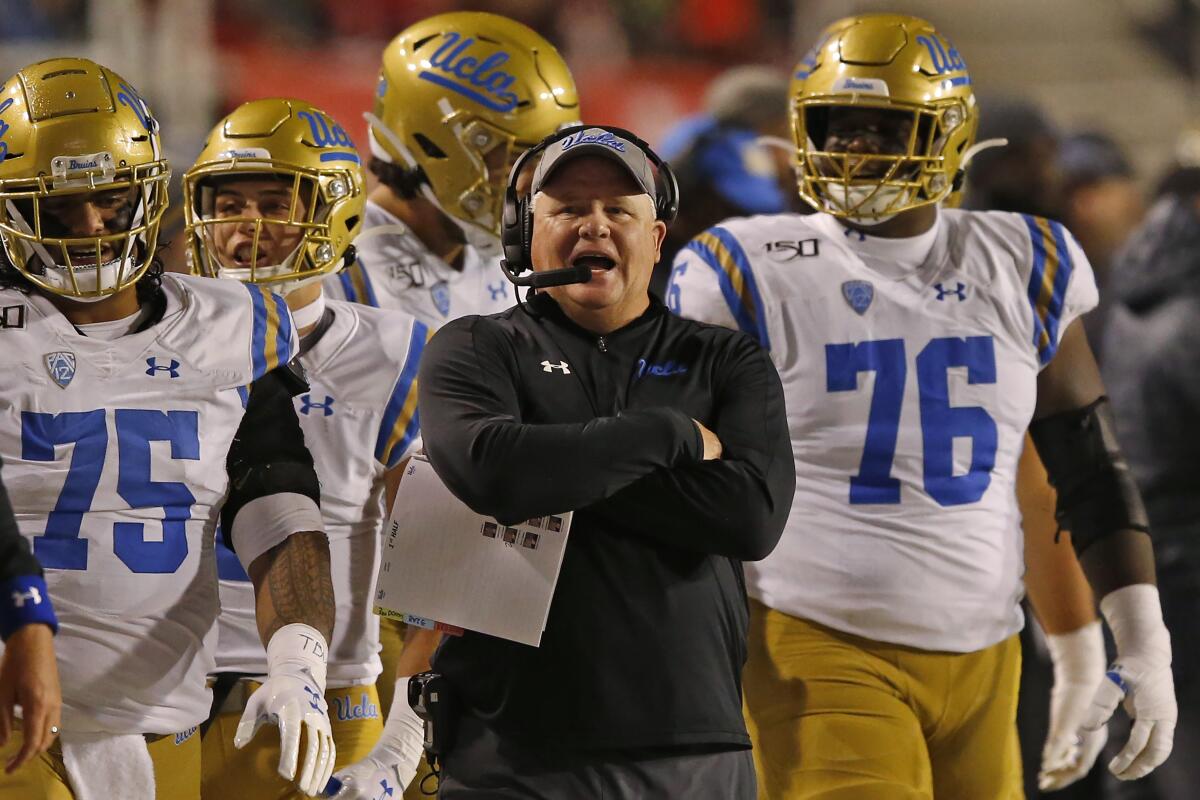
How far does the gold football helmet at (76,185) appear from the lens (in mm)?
2863

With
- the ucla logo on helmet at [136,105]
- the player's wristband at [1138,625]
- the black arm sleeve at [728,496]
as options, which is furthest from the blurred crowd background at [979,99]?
the black arm sleeve at [728,496]

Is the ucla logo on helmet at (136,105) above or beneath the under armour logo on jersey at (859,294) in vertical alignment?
above

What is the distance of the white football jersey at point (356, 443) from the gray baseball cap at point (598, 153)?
2.50 ft

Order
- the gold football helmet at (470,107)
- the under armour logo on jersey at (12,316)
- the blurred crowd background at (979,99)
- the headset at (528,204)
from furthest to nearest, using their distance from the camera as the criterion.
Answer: the blurred crowd background at (979,99) < the gold football helmet at (470,107) < the headset at (528,204) < the under armour logo on jersey at (12,316)

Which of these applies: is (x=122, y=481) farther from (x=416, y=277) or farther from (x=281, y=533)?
(x=416, y=277)

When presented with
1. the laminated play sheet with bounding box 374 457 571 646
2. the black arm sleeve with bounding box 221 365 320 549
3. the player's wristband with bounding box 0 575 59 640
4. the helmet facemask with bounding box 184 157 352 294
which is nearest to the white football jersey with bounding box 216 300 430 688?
the helmet facemask with bounding box 184 157 352 294

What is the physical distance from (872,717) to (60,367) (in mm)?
1515

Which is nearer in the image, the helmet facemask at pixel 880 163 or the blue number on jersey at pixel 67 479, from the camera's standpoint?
the blue number on jersey at pixel 67 479

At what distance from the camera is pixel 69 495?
2768mm

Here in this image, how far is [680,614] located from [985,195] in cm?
388

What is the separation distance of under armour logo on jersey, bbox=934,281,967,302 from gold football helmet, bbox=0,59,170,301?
1461 millimetres

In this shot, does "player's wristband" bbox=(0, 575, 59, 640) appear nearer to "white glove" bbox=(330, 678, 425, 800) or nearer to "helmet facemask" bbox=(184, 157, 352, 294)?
"white glove" bbox=(330, 678, 425, 800)

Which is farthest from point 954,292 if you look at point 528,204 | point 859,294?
point 528,204

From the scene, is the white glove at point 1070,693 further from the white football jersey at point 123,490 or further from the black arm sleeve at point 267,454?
the white football jersey at point 123,490
